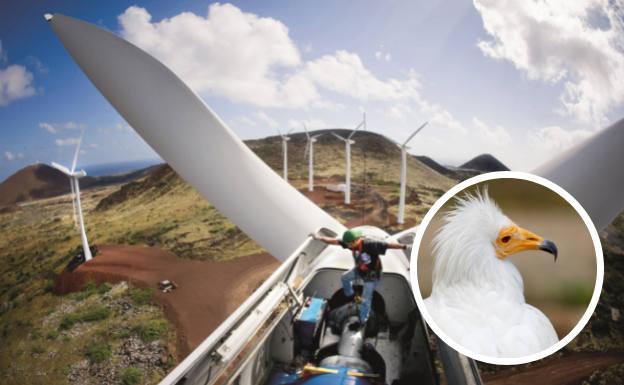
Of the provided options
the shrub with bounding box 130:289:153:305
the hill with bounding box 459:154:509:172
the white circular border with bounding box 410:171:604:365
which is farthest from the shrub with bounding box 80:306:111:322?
the hill with bounding box 459:154:509:172

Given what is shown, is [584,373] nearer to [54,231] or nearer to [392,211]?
[392,211]

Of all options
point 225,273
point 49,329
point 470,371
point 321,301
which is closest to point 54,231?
point 49,329

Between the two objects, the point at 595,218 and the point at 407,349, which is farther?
the point at 595,218

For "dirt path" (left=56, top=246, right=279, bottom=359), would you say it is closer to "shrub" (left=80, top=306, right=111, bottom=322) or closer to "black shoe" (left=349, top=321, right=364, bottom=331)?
"shrub" (left=80, top=306, right=111, bottom=322)

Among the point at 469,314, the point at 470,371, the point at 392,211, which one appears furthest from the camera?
the point at 392,211

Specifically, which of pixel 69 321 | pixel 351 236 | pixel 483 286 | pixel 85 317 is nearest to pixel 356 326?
pixel 351 236

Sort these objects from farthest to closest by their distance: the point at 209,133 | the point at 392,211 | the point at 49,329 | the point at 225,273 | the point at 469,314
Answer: the point at 392,211
the point at 225,273
the point at 49,329
the point at 209,133
the point at 469,314
